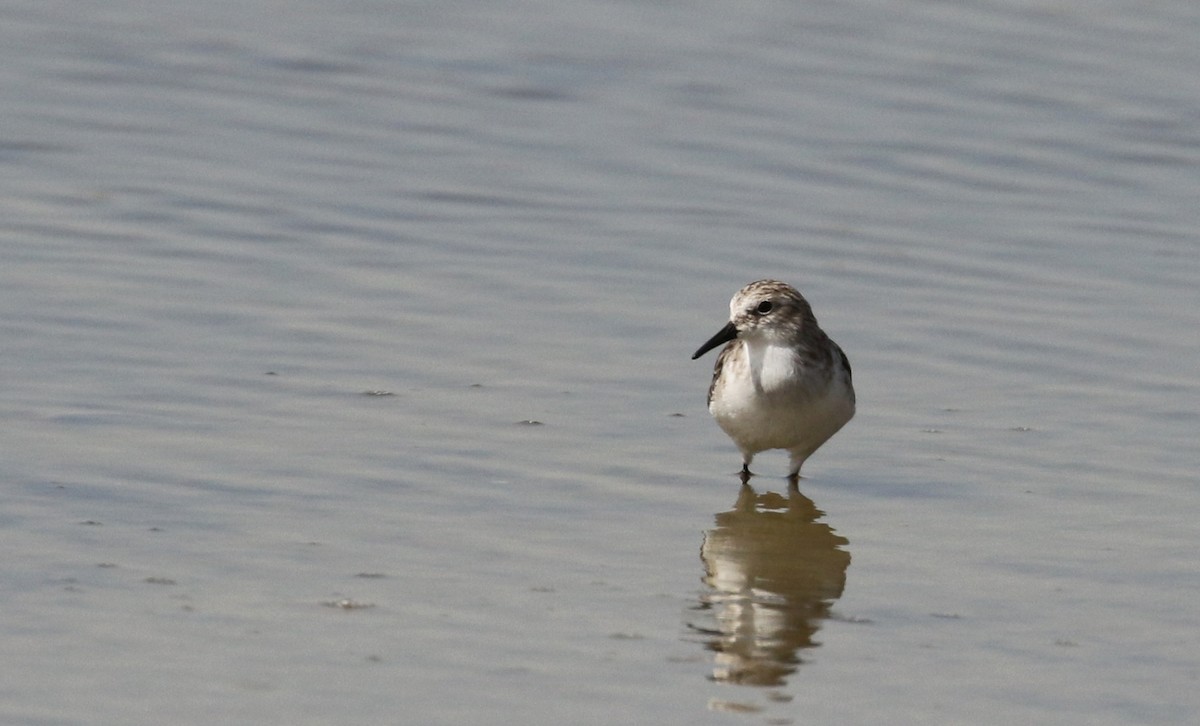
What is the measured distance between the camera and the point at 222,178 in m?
15.4

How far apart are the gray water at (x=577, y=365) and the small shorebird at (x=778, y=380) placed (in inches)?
11.0

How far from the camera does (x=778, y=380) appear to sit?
407 inches

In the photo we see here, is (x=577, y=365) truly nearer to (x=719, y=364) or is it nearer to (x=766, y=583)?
(x=719, y=364)

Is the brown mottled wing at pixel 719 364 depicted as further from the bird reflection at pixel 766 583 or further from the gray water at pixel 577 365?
the bird reflection at pixel 766 583

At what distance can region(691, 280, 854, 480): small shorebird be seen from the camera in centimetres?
1020

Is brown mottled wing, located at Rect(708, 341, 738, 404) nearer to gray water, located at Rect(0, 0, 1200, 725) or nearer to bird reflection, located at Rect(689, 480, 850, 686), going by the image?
gray water, located at Rect(0, 0, 1200, 725)

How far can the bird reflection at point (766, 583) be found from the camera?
7410mm

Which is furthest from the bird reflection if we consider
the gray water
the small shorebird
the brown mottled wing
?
the brown mottled wing

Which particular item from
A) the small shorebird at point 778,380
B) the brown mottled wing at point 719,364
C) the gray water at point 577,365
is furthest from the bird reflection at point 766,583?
the brown mottled wing at point 719,364

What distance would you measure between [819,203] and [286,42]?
22.4 feet

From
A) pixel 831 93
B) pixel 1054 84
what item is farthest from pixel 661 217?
pixel 1054 84

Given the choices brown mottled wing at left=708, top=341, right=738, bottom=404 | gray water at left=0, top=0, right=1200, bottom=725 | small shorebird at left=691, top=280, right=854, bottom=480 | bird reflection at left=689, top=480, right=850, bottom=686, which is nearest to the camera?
gray water at left=0, top=0, right=1200, bottom=725

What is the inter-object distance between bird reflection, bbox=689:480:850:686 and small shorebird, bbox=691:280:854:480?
313mm

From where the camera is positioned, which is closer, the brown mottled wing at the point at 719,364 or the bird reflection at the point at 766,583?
the bird reflection at the point at 766,583
